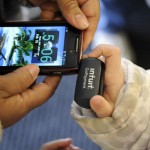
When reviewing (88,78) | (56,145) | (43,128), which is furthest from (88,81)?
(43,128)

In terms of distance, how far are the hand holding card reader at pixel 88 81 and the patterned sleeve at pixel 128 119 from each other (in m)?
0.04

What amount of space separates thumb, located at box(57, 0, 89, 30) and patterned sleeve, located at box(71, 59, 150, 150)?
0.39ft

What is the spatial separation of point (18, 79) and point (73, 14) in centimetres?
17

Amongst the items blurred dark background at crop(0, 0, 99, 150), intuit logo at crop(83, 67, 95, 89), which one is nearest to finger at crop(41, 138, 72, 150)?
blurred dark background at crop(0, 0, 99, 150)

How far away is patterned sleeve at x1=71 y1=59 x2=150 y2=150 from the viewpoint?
0.64 m

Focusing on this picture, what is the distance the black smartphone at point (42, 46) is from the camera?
66 centimetres

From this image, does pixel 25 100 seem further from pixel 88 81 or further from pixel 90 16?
pixel 90 16

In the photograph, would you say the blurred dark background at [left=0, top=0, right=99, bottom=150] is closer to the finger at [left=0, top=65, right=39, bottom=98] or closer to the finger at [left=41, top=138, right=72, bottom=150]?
the finger at [left=41, top=138, right=72, bottom=150]

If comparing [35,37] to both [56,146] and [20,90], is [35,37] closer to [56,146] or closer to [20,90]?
[20,90]

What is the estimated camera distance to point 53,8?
0.78 metres

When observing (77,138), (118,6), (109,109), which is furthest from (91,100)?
(118,6)

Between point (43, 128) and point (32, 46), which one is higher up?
point (32, 46)

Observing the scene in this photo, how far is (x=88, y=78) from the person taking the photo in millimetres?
623

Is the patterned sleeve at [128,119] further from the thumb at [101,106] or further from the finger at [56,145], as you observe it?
the finger at [56,145]
